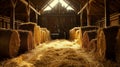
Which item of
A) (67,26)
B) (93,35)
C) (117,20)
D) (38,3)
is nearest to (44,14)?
(67,26)

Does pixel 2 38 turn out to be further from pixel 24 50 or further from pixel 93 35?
pixel 93 35

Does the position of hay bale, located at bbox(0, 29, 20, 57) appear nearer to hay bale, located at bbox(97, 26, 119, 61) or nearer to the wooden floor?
the wooden floor

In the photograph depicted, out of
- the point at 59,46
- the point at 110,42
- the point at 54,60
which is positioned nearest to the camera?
the point at 110,42

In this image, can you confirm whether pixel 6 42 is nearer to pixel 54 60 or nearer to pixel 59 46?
pixel 54 60

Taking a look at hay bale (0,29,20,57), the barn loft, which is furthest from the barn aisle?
hay bale (0,29,20,57)

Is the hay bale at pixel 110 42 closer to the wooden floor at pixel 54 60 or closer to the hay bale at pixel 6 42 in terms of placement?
the wooden floor at pixel 54 60

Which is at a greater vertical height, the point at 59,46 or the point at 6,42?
the point at 6,42

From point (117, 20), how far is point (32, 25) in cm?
723

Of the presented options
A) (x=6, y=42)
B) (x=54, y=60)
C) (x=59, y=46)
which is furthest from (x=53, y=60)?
(x=59, y=46)

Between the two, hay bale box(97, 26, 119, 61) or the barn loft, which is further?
hay bale box(97, 26, 119, 61)

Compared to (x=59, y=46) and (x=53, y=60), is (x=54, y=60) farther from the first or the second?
(x=59, y=46)

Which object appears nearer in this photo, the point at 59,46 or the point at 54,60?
the point at 54,60

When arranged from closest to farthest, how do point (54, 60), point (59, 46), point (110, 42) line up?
point (110, 42), point (54, 60), point (59, 46)

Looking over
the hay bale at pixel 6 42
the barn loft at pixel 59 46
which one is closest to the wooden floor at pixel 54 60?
the barn loft at pixel 59 46
